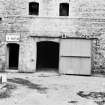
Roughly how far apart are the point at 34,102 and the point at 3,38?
876 cm

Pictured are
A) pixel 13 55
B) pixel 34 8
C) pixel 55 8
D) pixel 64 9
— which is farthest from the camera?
pixel 13 55

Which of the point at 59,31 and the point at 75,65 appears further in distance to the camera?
the point at 59,31

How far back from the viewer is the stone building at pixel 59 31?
15188 millimetres

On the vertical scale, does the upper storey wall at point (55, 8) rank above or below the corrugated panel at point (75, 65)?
above

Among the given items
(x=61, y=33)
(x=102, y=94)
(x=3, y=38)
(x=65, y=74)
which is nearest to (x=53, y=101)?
(x=102, y=94)

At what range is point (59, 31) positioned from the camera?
1544cm

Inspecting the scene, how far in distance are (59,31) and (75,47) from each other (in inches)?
67.6

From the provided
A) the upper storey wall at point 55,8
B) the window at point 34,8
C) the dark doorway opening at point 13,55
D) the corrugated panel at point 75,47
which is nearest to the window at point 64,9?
the upper storey wall at point 55,8

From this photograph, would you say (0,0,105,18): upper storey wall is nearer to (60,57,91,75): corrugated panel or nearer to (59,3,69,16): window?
(59,3,69,16): window

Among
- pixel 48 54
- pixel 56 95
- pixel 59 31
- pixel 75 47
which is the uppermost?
pixel 59 31

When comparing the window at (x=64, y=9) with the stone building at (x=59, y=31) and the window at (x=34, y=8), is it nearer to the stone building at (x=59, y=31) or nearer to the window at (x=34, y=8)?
the stone building at (x=59, y=31)

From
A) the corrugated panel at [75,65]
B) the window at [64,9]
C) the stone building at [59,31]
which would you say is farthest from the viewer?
the window at [64,9]

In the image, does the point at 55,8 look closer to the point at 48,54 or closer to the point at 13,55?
the point at 13,55

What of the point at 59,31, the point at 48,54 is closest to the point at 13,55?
the point at 48,54
